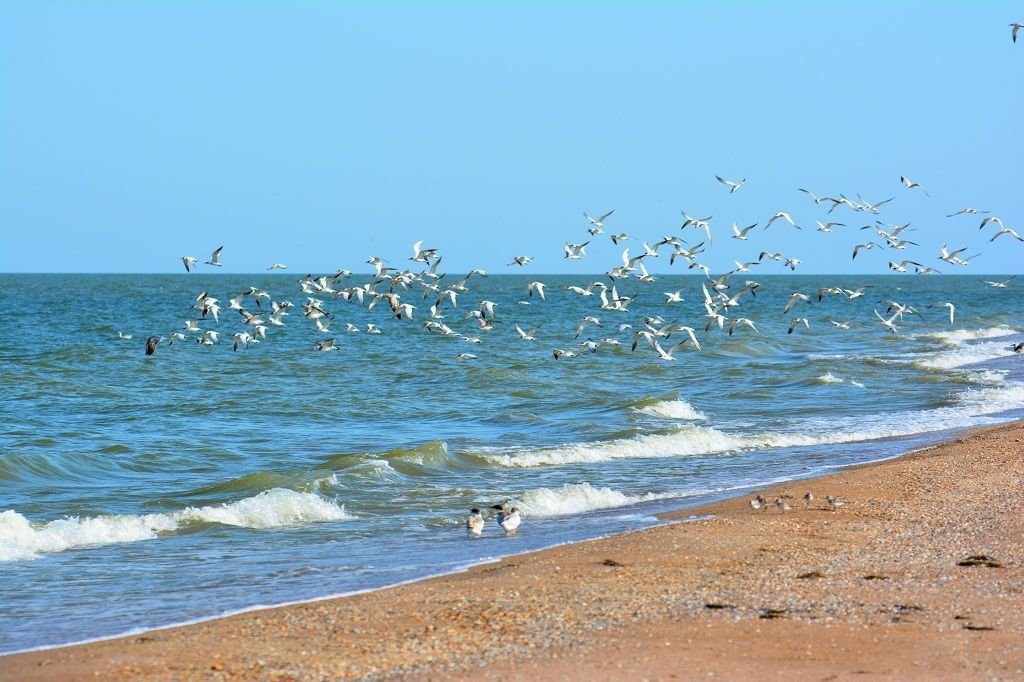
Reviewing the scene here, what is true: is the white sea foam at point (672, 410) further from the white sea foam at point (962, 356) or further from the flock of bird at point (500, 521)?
the white sea foam at point (962, 356)

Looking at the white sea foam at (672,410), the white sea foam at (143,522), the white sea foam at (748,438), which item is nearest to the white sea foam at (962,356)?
the white sea foam at (748,438)

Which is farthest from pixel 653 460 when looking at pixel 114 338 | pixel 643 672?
pixel 114 338

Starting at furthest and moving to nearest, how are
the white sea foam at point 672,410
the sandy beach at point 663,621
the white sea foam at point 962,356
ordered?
the white sea foam at point 962,356 < the white sea foam at point 672,410 < the sandy beach at point 663,621

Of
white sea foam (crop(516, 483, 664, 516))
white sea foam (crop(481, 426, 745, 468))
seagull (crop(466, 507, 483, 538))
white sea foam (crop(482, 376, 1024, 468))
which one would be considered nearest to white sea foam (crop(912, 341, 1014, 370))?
white sea foam (crop(482, 376, 1024, 468))

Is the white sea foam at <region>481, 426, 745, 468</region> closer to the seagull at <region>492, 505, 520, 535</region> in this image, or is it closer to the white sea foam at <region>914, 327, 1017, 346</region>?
the seagull at <region>492, 505, 520, 535</region>

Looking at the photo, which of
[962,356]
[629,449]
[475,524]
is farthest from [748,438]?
[962,356]

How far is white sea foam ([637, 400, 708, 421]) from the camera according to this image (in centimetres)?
2891

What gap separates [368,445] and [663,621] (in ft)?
48.0

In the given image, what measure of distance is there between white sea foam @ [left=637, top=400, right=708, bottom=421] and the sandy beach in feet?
48.3

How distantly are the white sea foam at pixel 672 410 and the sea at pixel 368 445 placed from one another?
0.09 metres

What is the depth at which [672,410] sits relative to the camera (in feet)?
96.2

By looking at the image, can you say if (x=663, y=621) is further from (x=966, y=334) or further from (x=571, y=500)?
(x=966, y=334)

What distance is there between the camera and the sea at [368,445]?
1355 centimetres

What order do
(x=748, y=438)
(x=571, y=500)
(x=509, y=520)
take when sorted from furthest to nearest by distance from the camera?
(x=748, y=438), (x=571, y=500), (x=509, y=520)
